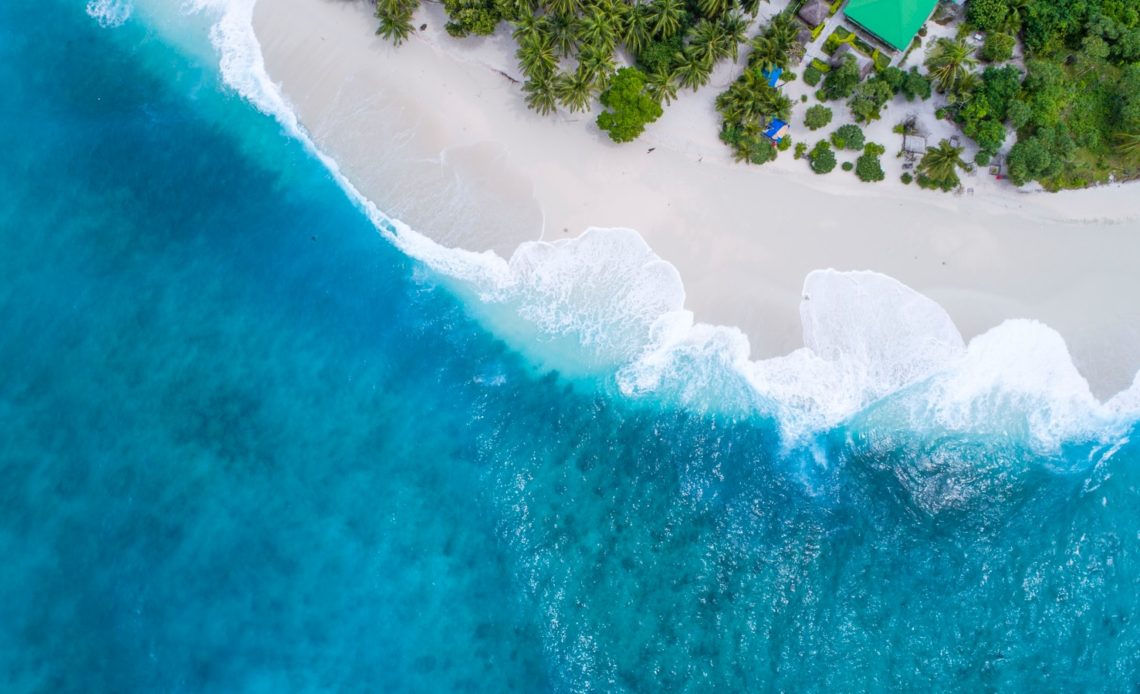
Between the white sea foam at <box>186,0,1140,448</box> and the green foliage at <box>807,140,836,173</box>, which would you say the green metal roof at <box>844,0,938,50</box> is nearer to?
the green foliage at <box>807,140,836,173</box>

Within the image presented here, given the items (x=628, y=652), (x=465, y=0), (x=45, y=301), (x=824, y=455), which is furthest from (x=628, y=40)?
(x=45, y=301)

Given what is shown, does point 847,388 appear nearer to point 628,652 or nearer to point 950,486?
point 950,486

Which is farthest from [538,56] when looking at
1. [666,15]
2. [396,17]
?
[396,17]

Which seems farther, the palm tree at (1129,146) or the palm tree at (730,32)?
the palm tree at (1129,146)

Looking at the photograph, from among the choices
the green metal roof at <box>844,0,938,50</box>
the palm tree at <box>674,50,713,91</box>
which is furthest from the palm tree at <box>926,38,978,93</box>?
the palm tree at <box>674,50,713,91</box>

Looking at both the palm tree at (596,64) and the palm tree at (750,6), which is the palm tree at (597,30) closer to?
the palm tree at (596,64)

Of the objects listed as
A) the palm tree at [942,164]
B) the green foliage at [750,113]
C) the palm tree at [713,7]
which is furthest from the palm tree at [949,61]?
the palm tree at [713,7]
